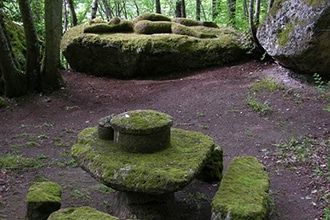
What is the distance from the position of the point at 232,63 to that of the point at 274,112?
14.4ft

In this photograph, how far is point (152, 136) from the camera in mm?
4605

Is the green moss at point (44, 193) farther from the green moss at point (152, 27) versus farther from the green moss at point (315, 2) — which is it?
the green moss at point (152, 27)

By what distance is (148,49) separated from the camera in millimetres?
12828

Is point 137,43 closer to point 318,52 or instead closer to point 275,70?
point 275,70

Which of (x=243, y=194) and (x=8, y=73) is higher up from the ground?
(x=8, y=73)

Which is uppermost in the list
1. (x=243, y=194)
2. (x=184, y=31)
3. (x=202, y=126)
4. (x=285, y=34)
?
(x=285, y=34)

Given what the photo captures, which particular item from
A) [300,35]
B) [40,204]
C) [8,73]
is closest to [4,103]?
[8,73]

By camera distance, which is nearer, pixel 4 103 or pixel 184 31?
pixel 4 103

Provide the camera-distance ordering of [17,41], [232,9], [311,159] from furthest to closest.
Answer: [232,9] < [17,41] < [311,159]

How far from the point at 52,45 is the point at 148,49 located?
3.44 m

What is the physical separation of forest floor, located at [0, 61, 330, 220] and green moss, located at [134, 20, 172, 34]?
2.26 meters

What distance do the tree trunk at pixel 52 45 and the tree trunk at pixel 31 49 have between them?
0.22m

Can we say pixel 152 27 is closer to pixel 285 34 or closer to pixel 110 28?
pixel 110 28

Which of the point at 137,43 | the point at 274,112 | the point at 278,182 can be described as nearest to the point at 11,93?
the point at 137,43
